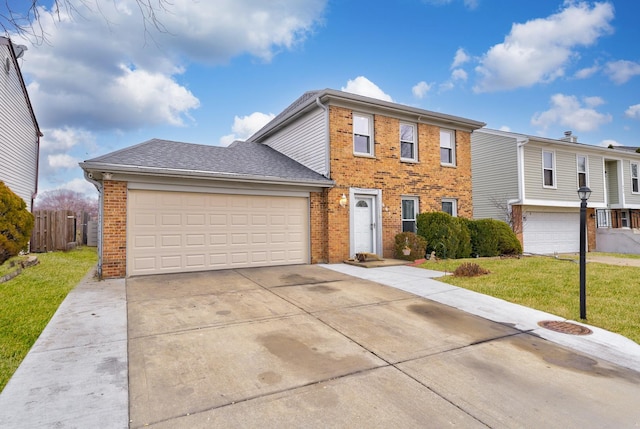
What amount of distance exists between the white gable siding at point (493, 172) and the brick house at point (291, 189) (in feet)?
11.8

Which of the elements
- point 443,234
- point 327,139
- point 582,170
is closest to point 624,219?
point 582,170

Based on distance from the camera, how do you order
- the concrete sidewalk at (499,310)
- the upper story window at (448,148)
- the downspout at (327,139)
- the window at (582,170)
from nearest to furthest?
1. the concrete sidewalk at (499,310)
2. the downspout at (327,139)
3. the upper story window at (448,148)
4. the window at (582,170)

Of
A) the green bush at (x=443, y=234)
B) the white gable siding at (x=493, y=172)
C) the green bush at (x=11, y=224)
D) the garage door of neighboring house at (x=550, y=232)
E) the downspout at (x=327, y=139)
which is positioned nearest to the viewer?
the green bush at (x=11, y=224)

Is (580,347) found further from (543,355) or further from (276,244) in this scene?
(276,244)

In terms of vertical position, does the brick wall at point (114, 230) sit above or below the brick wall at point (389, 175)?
below

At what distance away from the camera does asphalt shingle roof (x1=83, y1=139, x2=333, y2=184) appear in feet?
28.5

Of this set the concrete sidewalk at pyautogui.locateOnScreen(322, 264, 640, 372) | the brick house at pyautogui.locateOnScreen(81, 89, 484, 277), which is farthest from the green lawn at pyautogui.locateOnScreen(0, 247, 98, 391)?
the concrete sidewalk at pyautogui.locateOnScreen(322, 264, 640, 372)

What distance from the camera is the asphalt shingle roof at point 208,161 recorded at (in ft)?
28.5

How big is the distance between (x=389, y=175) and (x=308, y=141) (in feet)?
10.3

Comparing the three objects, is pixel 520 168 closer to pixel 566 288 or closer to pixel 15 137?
pixel 566 288

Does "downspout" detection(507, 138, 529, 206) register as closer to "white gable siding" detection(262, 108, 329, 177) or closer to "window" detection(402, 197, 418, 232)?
"window" detection(402, 197, 418, 232)

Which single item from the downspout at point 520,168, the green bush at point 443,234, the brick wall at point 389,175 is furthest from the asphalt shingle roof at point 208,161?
the downspout at point 520,168

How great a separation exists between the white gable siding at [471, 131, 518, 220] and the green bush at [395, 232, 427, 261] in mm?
7623

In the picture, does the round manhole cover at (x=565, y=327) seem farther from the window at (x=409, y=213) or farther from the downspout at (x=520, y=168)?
the downspout at (x=520, y=168)
